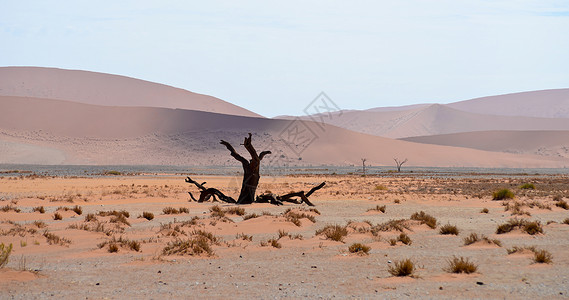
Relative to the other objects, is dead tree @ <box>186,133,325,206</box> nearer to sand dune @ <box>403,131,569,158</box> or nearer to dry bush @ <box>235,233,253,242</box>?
dry bush @ <box>235,233,253,242</box>

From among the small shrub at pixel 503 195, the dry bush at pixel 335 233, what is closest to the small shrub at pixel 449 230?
the dry bush at pixel 335 233

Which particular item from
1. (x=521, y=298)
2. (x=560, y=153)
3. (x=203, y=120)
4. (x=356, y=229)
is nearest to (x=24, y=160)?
(x=203, y=120)

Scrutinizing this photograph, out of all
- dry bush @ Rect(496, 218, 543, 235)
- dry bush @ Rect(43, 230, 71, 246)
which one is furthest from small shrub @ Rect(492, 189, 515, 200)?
dry bush @ Rect(43, 230, 71, 246)

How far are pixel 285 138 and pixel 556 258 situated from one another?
4810 inches

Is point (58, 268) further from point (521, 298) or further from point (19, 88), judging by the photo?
point (19, 88)

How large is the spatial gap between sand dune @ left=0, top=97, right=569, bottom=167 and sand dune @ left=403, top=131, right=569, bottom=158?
44.2 ft

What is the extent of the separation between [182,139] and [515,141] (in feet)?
313

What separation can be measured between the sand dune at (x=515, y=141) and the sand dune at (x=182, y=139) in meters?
13.5

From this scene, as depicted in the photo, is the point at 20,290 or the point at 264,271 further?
the point at 264,271

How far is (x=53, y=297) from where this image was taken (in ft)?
28.5

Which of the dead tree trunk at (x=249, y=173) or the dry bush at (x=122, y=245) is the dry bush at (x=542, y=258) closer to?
the dry bush at (x=122, y=245)

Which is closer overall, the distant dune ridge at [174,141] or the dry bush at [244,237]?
the dry bush at [244,237]

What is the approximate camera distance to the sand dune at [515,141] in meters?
162

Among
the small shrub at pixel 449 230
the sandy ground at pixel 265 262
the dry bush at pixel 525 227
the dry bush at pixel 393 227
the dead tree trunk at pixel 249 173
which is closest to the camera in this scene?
the sandy ground at pixel 265 262
